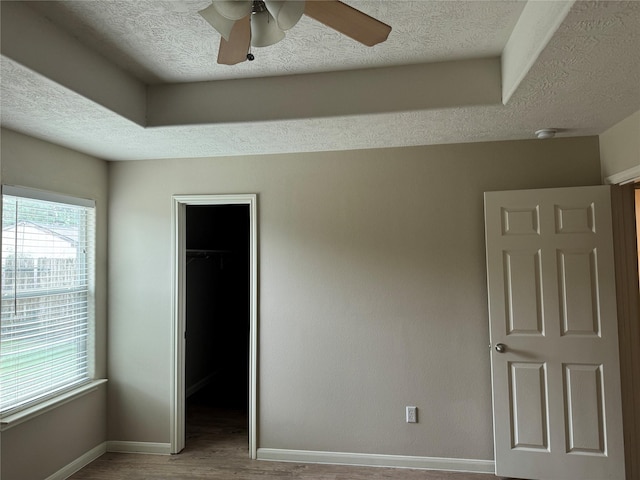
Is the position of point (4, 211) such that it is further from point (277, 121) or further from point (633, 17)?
point (633, 17)

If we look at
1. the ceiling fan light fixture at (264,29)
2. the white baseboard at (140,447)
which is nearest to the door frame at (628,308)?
the ceiling fan light fixture at (264,29)

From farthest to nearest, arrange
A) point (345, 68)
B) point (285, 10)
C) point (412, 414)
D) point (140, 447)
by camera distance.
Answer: point (140, 447) → point (412, 414) → point (345, 68) → point (285, 10)

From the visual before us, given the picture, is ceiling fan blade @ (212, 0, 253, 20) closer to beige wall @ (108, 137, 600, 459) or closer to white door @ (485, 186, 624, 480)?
beige wall @ (108, 137, 600, 459)

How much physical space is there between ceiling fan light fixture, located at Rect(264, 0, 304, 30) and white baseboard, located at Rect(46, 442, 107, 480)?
3.23 metres

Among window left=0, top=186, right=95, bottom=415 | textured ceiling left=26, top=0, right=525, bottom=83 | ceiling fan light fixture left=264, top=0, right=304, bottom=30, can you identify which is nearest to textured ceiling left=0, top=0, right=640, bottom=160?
textured ceiling left=26, top=0, right=525, bottom=83

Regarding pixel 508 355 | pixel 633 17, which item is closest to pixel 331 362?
pixel 508 355

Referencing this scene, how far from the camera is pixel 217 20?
1416 millimetres

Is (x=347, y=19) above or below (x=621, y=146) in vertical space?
above

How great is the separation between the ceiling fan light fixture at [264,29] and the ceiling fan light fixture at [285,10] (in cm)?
9

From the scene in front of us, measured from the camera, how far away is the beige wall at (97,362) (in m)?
2.54

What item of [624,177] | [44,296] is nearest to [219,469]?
[44,296]

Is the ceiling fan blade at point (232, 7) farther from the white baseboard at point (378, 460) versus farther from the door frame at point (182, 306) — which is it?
the white baseboard at point (378, 460)

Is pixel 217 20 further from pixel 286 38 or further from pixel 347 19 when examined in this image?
pixel 286 38

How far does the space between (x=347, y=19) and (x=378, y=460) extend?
2.93 metres
